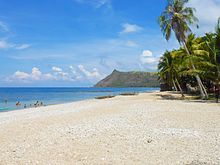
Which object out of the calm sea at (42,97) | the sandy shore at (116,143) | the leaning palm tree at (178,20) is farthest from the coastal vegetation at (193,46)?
the calm sea at (42,97)

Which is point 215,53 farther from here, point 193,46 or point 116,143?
point 116,143

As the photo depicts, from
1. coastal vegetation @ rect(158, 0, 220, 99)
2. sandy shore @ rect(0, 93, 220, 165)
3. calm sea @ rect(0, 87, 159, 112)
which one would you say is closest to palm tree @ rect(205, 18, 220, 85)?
coastal vegetation @ rect(158, 0, 220, 99)

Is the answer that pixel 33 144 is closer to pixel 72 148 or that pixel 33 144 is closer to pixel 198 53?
pixel 72 148

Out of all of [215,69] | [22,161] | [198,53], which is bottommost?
[22,161]

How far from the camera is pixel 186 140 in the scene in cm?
809

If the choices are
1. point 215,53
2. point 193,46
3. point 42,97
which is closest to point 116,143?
point 215,53

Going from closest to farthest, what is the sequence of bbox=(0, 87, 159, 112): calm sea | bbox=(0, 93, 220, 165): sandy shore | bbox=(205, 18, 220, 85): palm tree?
bbox=(0, 93, 220, 165): sandy shore, bbox=(205, 18, 220, 85): palm tree, bbox=(0, 87, 159, 112): calm sea

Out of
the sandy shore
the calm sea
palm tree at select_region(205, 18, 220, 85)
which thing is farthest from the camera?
the calm sea

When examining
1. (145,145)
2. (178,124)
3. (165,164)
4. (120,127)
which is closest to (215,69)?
(178,124)

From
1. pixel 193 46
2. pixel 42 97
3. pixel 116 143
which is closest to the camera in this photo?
pixel 116 143

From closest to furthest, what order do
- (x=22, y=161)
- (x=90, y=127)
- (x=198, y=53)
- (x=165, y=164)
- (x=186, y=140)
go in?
(x=165, y=164)
(x=22, y=161)
(x=186, y=140)
(x=90, y=127)
(x=198, y=53)

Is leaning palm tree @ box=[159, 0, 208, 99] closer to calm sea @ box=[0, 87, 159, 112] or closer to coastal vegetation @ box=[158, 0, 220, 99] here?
coastal vegetation @ box=[158, 0, 220, 99]

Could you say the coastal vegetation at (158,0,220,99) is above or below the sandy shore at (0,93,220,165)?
above

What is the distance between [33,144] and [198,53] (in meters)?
19.4
